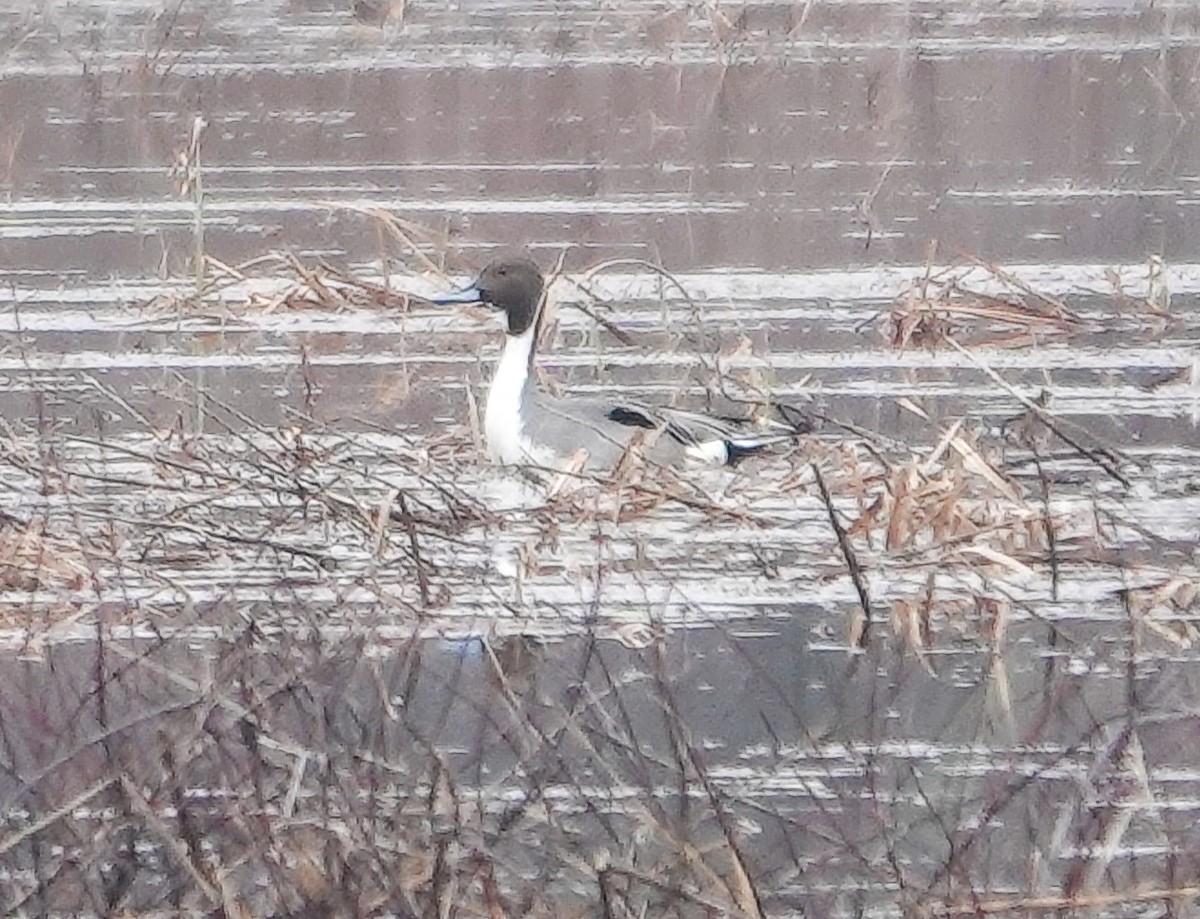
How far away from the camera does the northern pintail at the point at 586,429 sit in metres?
4.38

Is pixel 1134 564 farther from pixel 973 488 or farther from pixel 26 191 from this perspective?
pixel 26 191

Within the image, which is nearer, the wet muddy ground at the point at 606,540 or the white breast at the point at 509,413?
the wet muddy ground at the point at 606,540

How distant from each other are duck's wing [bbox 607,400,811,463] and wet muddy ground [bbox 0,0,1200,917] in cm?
5

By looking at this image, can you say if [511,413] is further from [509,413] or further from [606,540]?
[606,540]

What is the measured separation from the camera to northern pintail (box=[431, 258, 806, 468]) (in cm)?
438

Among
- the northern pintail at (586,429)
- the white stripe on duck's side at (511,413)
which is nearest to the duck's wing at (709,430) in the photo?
the northern pintail at (586,429)

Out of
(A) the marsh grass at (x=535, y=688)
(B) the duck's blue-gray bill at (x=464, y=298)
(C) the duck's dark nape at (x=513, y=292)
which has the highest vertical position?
(A) the marsh grass at (x=535, y=688)

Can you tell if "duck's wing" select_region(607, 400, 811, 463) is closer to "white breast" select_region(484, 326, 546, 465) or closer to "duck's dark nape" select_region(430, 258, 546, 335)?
"white breast" select_region(484, 326, 546, 465)

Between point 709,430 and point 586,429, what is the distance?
0.20 meters

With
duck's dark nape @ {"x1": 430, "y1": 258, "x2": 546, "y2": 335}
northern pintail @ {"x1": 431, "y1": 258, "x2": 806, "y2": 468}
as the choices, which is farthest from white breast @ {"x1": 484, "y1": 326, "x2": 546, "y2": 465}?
duck's dark nape @ {"x1": 430, "y1": 258, "x2": 546, "y2": 335}

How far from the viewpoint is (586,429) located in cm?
457

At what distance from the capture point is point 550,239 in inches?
277

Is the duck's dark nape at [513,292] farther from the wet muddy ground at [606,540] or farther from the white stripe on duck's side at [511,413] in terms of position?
the wet muddy ground at [606,540]

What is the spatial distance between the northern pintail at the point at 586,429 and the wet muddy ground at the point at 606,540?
7cm
